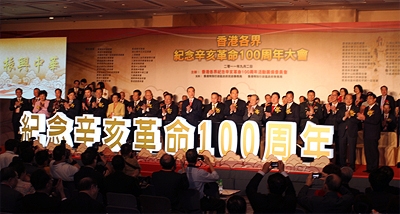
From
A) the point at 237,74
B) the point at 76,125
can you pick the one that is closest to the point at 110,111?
the point at 76,125

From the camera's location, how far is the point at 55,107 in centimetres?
1116

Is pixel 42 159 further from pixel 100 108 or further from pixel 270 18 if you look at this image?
pixel 270 18

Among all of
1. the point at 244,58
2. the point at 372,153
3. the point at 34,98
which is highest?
the point at 244,58

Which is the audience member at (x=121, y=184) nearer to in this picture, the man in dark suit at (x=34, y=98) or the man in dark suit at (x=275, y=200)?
the man in dark suit at (x=275, y=200)

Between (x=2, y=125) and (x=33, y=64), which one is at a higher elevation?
(x=33, y=64)

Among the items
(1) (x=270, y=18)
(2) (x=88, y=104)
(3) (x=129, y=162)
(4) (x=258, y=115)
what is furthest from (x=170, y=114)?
(3) (x=129, y=162)

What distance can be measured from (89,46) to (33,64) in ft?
4.37

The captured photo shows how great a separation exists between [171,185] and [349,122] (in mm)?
4905

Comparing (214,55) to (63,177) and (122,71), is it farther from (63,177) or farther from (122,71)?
(63,177)

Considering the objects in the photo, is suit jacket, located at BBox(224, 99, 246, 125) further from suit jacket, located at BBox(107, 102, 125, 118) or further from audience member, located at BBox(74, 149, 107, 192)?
audience member, located at BBox(74, 149, 107, 192)

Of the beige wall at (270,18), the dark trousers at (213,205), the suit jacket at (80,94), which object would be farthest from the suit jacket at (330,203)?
the suit jacket at (80,94)

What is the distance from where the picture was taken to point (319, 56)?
1112cm

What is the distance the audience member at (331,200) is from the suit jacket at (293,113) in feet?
17.5

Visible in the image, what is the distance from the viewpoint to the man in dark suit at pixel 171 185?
17.1ft
